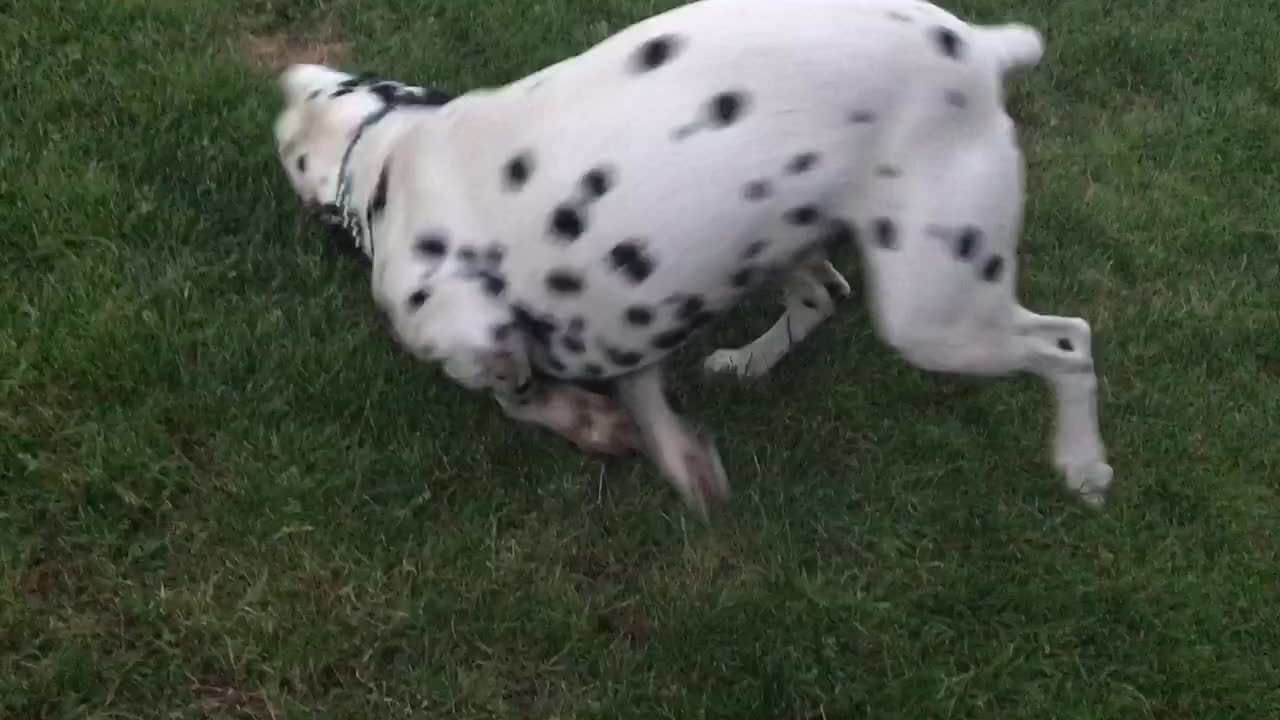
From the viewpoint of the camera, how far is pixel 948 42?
9.05 feet

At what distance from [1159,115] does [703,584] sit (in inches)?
119

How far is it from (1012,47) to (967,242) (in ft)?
1.95

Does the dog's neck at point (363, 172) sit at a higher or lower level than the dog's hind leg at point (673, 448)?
higher

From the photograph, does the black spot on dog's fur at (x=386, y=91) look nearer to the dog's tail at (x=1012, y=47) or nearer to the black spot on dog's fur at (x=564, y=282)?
the black spot on dog's fur at (x=564, y=282)

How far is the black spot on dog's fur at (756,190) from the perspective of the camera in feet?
8.76

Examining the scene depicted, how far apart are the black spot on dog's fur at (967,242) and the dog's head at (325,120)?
1.54 metres

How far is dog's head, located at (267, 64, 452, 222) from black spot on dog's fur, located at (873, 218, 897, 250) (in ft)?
4.50

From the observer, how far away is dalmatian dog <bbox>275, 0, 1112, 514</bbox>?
267 centimetres

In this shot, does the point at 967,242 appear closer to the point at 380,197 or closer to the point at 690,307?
the point at 690,307

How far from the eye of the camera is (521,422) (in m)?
3.37

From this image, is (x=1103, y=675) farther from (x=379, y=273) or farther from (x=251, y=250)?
(x=251, y=250)

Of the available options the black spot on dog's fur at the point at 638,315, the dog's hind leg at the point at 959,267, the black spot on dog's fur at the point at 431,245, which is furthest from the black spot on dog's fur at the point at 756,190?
the black spot on dog's fur at the point at 431,245

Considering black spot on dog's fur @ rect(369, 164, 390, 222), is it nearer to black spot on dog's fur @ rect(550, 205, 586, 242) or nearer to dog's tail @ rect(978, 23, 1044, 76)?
black spot on dog's fur @ rect(550, 205, 586, 242)

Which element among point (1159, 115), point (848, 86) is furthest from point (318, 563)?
point (1159, 115)
